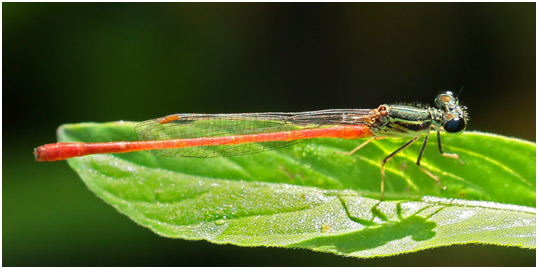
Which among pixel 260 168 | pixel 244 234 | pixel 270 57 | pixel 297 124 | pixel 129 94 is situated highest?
pixel 270 57

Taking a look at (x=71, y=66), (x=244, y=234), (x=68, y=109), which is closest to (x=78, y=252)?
(x=68, y=109)

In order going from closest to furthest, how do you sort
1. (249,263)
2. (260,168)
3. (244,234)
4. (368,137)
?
(244,234), (260,168), (368,137), (249,263)

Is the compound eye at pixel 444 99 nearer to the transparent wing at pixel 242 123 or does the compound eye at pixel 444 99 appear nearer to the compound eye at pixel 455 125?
the compound eye at pixel 455 125

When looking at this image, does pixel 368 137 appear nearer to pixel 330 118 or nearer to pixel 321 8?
pixel 330 118

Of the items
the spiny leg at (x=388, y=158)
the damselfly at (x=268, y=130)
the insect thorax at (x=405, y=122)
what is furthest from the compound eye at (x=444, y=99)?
the spiny leg at (x=388, y=158)

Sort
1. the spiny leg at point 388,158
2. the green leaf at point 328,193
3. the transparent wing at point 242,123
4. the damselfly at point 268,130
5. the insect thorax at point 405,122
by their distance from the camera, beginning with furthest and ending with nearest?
the transparent wing at point 242,123
the insect thorax at point 405,122
the damselfly at point 268,130
the spiny leg at point 388,158
the green leaf at point 328,193

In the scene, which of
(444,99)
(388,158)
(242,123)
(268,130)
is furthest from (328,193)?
(444,99)
